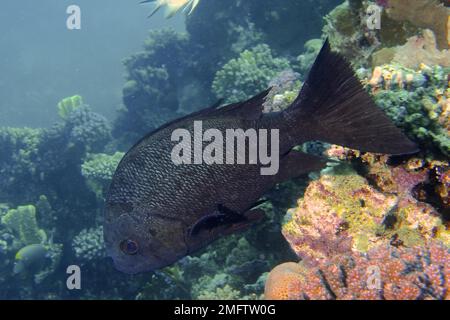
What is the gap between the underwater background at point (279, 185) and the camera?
8.56 ft

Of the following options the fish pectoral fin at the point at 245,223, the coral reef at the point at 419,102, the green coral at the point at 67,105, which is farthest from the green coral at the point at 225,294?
the green coral at the point at 67,105

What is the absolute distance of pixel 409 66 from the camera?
11.7 feet

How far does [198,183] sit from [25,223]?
280 inches

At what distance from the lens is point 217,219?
2.42m

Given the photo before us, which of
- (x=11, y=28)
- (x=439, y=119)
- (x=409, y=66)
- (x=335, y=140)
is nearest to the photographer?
(x=335, y=140)

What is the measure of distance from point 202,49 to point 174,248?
1017 centimetres

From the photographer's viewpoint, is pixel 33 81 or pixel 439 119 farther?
pixel 33 81

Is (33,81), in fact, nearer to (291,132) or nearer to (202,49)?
(202,49)

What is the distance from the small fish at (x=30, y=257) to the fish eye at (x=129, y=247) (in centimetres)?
570

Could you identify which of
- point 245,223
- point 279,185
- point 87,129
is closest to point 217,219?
point 245,223

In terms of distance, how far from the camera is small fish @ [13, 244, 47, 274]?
7223mm

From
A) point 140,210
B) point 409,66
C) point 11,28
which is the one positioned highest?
point 11,28

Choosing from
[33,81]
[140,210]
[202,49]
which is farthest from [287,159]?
[33,81]

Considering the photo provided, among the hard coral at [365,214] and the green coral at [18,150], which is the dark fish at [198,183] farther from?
the green coral at [18,150]
